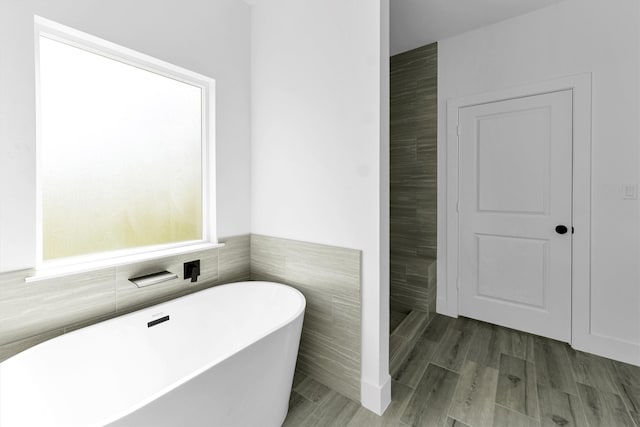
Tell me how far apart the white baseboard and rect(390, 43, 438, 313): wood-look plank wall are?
119cm

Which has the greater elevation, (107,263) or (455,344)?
(107,263)

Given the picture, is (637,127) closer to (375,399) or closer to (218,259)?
(375,399)

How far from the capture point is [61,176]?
1469mm

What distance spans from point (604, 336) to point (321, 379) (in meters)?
2.13

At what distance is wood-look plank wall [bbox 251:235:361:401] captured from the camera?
1.66m

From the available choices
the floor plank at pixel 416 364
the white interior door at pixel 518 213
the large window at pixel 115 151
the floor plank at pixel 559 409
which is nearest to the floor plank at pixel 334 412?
the floor plank at pixel 416 364

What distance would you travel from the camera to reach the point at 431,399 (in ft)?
5.39

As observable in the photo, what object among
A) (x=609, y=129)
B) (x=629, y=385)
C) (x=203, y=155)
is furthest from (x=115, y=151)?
A: (x=629, y=385)

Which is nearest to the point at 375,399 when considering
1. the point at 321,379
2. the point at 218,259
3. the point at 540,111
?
the point at 321,379

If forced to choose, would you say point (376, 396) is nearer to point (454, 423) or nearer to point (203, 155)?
point (454, 423)

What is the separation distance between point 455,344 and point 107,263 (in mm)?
2518

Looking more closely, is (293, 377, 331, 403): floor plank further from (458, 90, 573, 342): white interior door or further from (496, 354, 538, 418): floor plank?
(458, 90, 573, 342): white interior door

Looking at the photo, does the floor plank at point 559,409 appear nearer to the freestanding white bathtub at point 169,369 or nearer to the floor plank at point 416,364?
the floor plank at point 416,364

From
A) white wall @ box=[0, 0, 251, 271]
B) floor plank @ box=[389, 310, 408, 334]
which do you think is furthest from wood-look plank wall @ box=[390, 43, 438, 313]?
white wall @ box=[0, 0, 251, 271]
